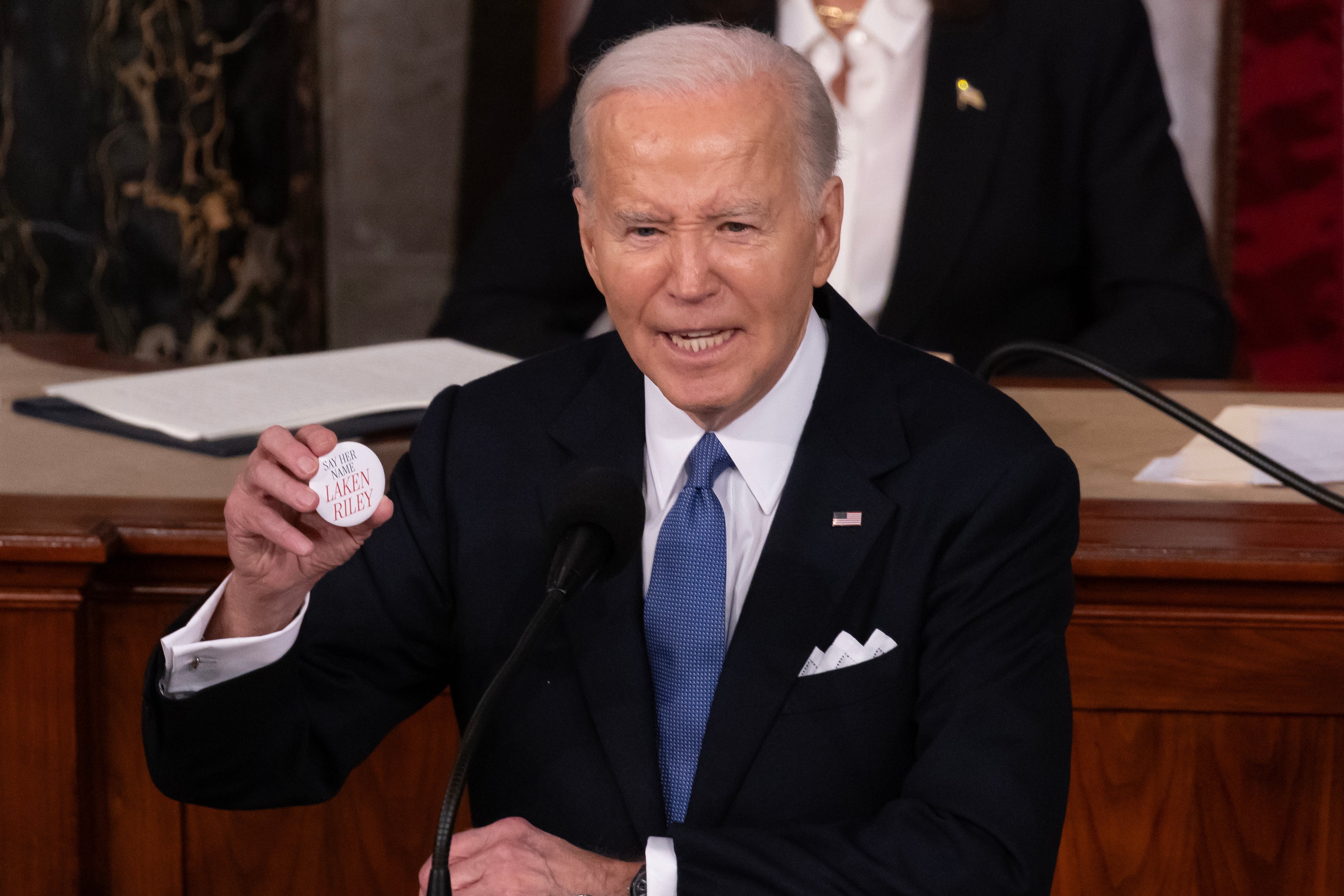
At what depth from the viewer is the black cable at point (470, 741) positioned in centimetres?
83

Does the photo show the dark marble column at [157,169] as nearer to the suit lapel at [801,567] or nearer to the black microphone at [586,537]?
the suit lapel at [801,567]

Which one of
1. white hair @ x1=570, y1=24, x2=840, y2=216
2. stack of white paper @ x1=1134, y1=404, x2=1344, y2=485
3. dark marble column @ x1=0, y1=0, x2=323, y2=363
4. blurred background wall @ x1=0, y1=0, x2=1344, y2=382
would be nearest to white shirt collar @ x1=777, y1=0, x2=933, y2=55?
blurred background wall @ x1=0, y1=0, x2=1344, y2=382

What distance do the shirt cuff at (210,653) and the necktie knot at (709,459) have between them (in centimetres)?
34

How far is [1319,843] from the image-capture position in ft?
4.38

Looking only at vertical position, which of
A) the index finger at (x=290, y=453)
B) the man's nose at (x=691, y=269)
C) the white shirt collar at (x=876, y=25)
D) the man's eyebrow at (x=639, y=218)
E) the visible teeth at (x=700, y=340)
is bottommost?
the index finger at (x=290, y=453)

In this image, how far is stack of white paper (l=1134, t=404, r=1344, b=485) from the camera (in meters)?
1.56

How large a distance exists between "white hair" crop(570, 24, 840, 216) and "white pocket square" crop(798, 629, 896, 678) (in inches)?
13.6

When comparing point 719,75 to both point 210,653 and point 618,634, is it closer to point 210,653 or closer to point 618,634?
point 618,634

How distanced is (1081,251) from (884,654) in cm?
195

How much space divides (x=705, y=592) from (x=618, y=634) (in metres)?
0.08

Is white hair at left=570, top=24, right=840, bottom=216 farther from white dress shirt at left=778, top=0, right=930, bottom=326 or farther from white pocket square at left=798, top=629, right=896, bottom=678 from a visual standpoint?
white dress shirt at left=778, top=0, right=930, bottom=326

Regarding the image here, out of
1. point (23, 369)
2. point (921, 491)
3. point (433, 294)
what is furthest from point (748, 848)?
point (433, 294)

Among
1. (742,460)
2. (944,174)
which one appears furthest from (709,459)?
(944,174)

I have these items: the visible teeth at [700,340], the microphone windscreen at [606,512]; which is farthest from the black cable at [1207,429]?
the microphone windscreen at [606,512]
